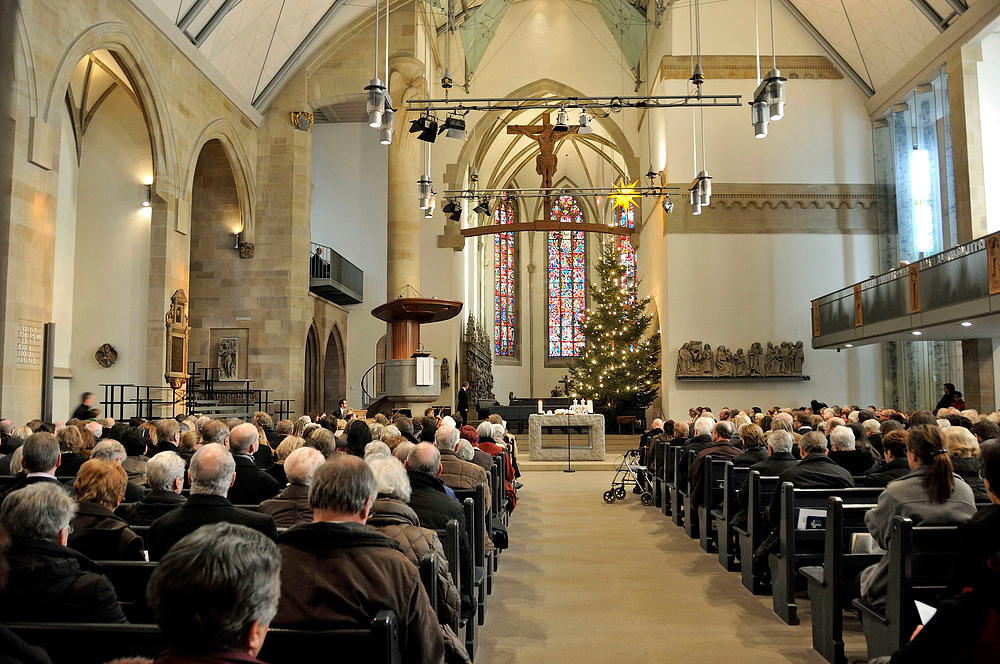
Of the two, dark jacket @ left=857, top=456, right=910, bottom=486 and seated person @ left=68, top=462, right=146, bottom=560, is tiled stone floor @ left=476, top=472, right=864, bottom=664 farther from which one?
seated person @ left=68, top=462, right=146, bottom=560

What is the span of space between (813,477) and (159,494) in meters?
3.79

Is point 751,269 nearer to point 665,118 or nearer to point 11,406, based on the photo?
point 665,118

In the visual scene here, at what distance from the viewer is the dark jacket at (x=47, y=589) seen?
7.27 ft

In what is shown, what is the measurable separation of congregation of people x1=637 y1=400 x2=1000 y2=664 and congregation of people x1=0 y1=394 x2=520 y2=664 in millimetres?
1259

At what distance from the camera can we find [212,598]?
1325 mm

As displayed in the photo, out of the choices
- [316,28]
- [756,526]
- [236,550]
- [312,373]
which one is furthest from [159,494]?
[312,373]

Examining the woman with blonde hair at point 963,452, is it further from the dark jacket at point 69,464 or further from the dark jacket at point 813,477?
the dark jacket at point 69,464

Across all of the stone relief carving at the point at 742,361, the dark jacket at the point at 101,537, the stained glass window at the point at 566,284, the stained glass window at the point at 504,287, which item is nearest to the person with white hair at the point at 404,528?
the dark jacket at the point at 101,537

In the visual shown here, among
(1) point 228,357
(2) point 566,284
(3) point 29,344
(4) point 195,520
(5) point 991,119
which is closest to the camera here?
(4) point 195,520

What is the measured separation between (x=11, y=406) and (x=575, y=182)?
26.1m

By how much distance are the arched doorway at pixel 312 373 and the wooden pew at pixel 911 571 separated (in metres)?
18.1

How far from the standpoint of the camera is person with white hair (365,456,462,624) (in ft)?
9.51

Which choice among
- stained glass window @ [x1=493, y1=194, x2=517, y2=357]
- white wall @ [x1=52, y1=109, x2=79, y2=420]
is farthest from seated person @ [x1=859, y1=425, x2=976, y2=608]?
stained glass window @ [x1=493, y1=194, x2=517, y2=357]

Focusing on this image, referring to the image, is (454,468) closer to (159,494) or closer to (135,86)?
(159,494)
